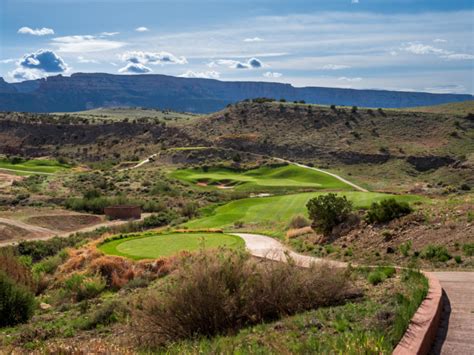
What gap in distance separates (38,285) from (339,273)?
1287cm

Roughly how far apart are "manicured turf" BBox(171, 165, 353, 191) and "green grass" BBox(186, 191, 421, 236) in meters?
14.9

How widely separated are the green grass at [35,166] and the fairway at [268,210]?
3679cm

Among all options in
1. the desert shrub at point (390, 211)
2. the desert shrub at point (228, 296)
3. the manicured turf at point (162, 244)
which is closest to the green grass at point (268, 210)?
the manicured turf at point (162, 244)

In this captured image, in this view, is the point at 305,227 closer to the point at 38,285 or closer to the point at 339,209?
the point at 339,209

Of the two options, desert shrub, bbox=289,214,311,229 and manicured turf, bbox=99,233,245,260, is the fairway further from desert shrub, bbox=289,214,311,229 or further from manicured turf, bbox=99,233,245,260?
manicured turf, bbox=99,233,245,260

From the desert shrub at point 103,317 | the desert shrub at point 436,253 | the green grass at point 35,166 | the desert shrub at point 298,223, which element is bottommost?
the green grass at point 35,166

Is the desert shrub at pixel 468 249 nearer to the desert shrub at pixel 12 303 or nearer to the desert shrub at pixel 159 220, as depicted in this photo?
the desert shrub at pixel 12 303

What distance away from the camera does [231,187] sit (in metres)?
59.7

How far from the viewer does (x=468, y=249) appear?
47.0ft

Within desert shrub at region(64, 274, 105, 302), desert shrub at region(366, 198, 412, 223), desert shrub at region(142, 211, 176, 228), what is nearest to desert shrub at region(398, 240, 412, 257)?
desert shrub at region(366, 198, 412, 223)

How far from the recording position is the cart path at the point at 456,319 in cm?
718

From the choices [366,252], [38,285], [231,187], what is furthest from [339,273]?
[231,187]

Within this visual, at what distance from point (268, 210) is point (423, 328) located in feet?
95.0

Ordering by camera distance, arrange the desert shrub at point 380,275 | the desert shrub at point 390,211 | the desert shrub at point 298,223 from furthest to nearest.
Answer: the desert shrub at point 298,223
the desert shrub at point 390,211
the desert shrub at point 380,275
